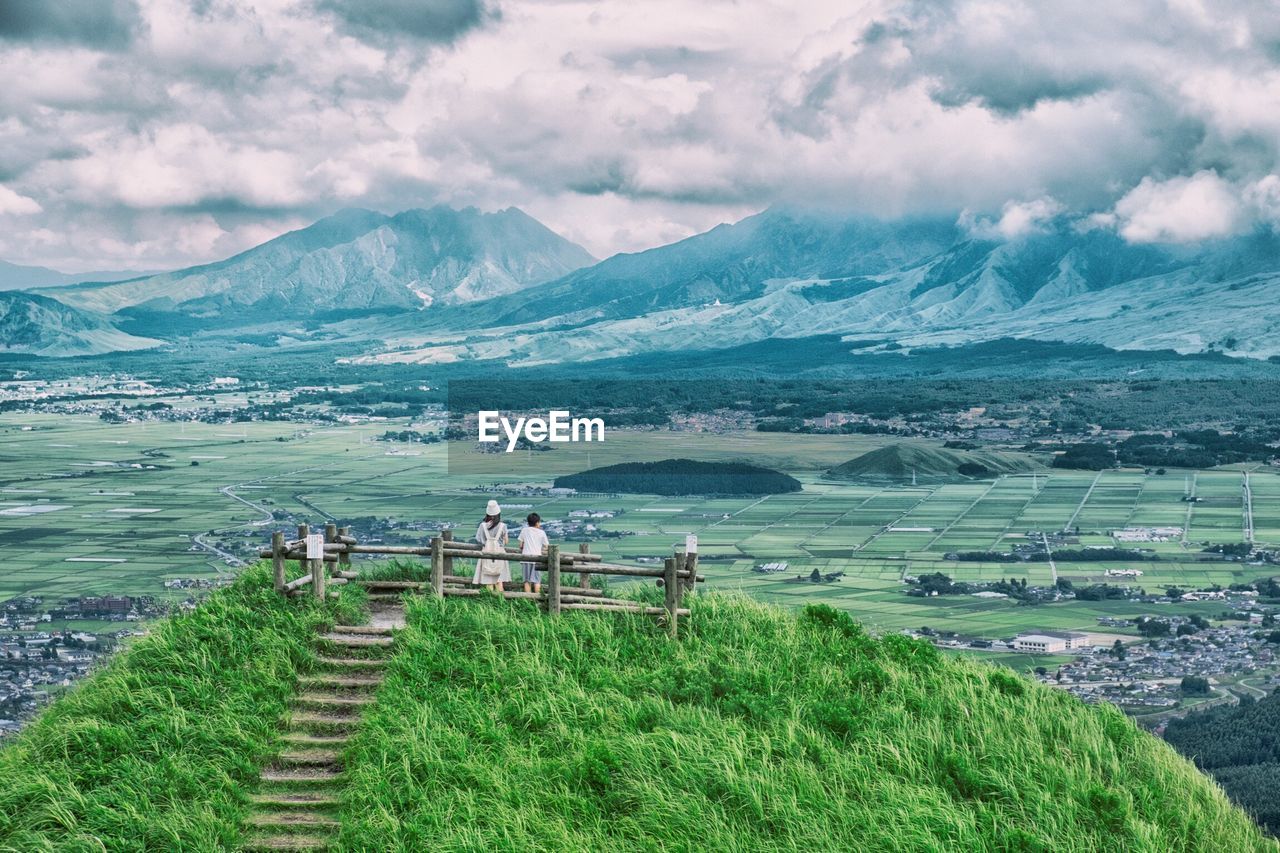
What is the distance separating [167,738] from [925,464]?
132698 millimetres

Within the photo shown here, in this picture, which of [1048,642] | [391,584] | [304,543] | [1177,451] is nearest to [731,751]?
[391,584]

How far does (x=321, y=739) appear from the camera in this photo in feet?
71.8

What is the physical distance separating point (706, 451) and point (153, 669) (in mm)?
131201

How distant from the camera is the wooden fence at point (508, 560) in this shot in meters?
25.4

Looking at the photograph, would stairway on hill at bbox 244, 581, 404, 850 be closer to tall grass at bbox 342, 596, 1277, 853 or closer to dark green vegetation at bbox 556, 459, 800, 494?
tall grass at bbox 342, 596, 1277, 853

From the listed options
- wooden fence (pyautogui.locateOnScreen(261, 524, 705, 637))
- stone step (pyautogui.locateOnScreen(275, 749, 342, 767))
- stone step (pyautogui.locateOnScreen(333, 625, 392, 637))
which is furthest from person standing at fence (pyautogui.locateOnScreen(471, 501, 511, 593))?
stone step (pyautogui.locateOnScreen(275, 749, 342, 767))

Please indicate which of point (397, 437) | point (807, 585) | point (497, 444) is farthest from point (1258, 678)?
point (397, 437)

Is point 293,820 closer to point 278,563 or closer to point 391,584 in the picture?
point 278,563

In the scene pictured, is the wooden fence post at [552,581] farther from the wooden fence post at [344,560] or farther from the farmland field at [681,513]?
the farmland field at [681,513]

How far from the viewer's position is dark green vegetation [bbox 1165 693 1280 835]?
45.3 meters

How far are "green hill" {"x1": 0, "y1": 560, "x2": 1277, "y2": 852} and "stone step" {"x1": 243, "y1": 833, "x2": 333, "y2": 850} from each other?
26 cm

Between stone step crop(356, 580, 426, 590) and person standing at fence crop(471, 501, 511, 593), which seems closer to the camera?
person standing at fence crop(471, 501, 511, 593)

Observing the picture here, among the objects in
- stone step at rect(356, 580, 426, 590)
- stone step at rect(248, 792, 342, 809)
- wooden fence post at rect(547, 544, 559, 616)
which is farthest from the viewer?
stone step at rect(356, 580, 426, 590)

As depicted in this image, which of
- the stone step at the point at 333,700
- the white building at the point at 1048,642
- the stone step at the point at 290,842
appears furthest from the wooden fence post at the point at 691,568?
the white building at the point at 1048,642
